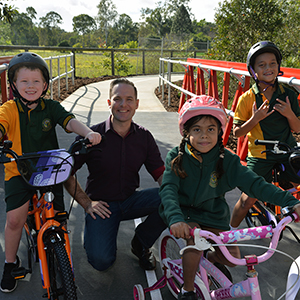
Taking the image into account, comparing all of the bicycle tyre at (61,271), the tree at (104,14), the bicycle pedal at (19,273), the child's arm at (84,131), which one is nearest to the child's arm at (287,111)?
the child's arm at (84,131)

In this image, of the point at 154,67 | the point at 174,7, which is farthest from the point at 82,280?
the point at 174,7

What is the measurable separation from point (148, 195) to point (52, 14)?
119510 millimetres

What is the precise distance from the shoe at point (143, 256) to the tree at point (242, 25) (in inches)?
307

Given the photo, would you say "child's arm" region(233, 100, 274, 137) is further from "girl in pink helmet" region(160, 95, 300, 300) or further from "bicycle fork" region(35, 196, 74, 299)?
"bicycle fork" region(35, 196, 74, 299)

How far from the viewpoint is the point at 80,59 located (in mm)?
27781

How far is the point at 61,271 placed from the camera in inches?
88.9

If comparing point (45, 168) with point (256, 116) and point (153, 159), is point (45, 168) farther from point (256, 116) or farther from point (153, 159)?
point (256, 116)

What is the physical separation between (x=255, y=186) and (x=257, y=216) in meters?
1.43

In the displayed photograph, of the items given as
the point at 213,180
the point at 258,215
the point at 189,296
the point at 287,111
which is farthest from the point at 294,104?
the point at 189,296

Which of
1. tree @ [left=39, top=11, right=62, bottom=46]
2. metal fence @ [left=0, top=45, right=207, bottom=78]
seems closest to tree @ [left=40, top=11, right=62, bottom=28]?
tree @ [left=39, top=11, right=62, bottom=46]

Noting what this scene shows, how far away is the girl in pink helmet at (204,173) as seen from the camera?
2322 mm

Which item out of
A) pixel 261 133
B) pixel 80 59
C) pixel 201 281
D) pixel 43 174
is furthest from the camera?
pixel 80 59

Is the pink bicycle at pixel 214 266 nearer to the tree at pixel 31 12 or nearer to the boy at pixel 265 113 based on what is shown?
the boy at pixel 265 113

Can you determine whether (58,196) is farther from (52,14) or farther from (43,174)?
(52,14)
